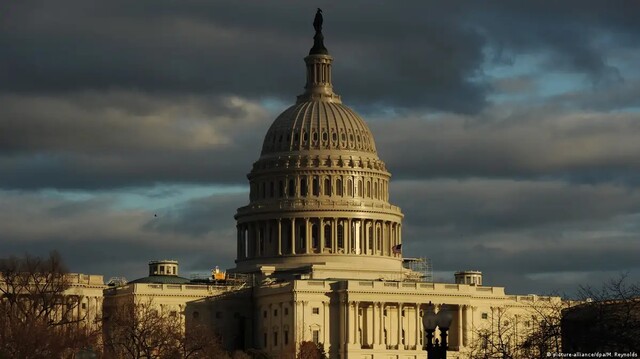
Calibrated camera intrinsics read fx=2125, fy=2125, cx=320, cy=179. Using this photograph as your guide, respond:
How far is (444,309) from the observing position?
3910 inches

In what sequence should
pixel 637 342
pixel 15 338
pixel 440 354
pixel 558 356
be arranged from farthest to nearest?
pixel 15 338 → pixel 558 356 → pixel 637 342 → pixel 440 354

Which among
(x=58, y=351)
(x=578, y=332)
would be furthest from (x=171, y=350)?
(x=578, y=332)

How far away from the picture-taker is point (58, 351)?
562 feet

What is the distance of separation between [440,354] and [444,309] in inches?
86.8

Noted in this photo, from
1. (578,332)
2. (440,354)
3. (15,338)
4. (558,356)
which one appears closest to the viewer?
(440,354)

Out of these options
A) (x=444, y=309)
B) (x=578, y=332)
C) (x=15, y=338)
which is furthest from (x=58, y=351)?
(x=444, y=309)

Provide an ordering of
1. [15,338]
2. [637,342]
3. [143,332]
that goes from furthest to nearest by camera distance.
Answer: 1. [143,332]
2. [15,338]
3. [637,342]

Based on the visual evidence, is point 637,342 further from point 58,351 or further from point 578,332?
point 58,351

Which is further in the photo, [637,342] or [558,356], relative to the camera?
[558,356]

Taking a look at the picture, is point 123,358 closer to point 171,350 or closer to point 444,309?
point 171,350

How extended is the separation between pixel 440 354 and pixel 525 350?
113 ft

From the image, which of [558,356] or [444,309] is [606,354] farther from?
[444,309]

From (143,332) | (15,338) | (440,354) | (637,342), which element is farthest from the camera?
(143,332)

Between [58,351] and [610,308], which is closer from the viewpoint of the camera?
[610,308]
